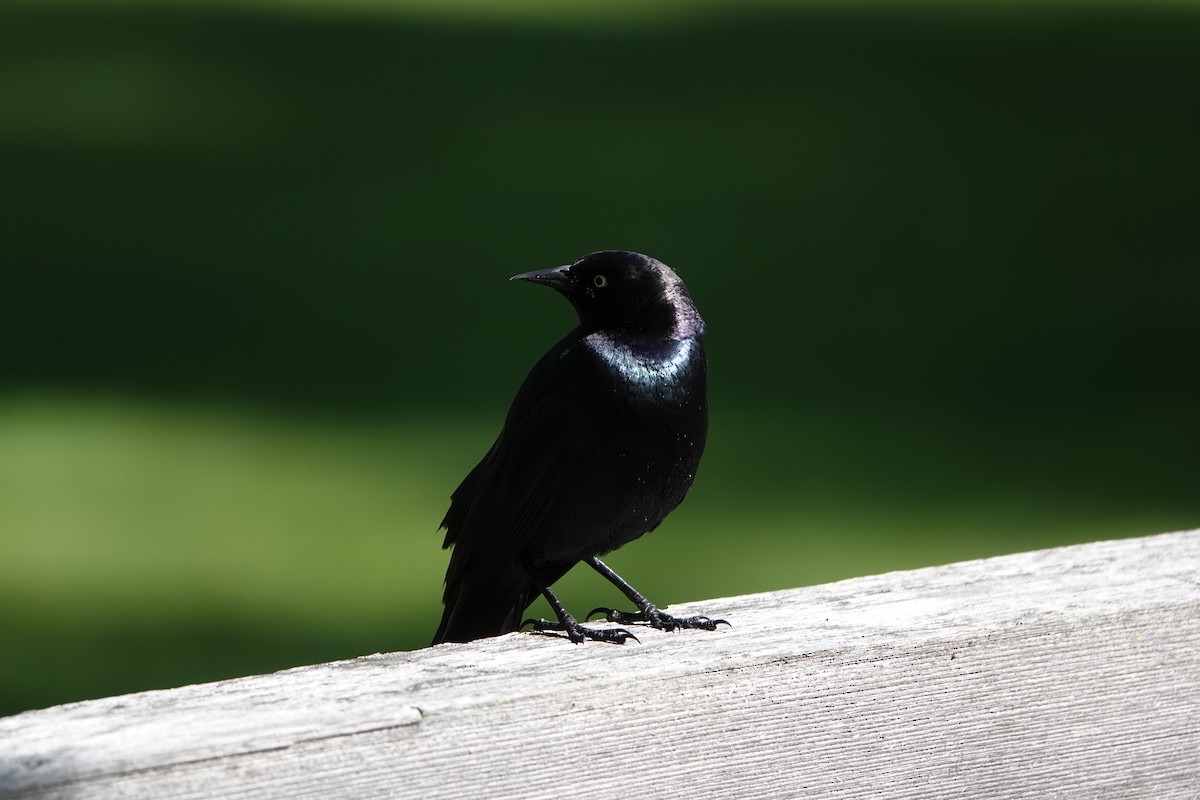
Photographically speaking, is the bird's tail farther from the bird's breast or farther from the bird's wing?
the bird's breast

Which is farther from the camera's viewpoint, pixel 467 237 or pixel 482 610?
pixel 467 237

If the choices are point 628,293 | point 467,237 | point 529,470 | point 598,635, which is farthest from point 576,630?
point 467,237

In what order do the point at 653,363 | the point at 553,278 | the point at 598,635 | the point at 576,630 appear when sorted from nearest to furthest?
the point at 598,635 → the point at 576,630 → the point at 653,363 → the point at 553,278

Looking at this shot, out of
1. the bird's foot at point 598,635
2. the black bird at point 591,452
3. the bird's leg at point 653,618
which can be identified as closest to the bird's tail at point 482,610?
the black bird at point 591,452

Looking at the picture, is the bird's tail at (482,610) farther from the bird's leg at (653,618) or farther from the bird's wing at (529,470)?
the bird's leg at (653,618)

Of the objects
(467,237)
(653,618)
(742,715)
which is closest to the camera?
(742,715)

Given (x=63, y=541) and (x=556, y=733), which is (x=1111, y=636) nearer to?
(x=556, y=733)

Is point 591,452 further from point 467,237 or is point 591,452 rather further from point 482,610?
point 467,237
